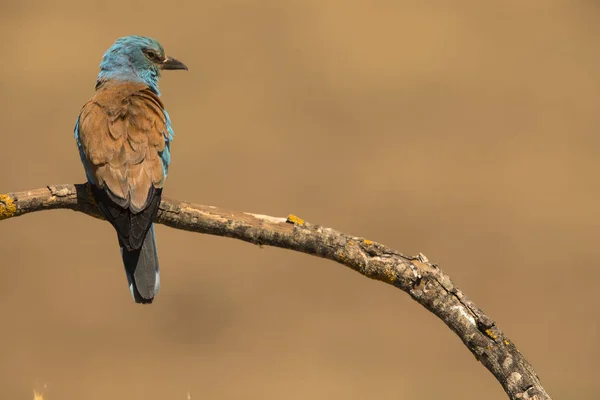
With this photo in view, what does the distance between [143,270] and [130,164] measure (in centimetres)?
50

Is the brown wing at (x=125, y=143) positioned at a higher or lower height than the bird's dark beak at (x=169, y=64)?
lower

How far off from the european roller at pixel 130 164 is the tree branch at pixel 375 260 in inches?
8.6

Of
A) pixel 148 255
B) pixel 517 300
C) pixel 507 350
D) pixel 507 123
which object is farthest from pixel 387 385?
pixel 507 350

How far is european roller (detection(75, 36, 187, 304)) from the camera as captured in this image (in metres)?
5.63

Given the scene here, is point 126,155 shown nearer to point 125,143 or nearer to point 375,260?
point 125,143

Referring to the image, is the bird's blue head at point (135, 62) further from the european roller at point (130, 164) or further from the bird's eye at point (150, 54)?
the european roller at point (130, 164)

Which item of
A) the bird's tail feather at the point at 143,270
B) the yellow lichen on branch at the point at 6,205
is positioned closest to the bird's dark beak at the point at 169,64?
the bird's tail feather at the point at 143,270

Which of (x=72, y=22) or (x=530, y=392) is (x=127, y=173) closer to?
(x=530, y=392)

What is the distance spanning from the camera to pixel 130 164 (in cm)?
578

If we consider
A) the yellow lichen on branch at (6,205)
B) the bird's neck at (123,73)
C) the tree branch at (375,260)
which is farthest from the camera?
the bird's neck at (123,73)

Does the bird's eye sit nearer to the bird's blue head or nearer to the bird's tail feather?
the bird's blue head

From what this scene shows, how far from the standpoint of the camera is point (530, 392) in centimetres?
493

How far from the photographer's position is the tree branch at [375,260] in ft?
16.4

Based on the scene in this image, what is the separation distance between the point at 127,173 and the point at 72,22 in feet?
34.6
